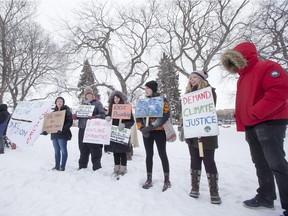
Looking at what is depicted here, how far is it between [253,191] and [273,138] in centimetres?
151

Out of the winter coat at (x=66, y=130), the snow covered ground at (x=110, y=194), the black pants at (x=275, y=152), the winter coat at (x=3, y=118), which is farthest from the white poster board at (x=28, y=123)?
the black pants at (x=275, y=152)

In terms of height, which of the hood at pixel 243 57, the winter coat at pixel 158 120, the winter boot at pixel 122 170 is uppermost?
the hood at pixel 243 57

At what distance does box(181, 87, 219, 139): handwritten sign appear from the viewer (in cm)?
329

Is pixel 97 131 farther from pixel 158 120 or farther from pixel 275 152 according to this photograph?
pixel 275 152

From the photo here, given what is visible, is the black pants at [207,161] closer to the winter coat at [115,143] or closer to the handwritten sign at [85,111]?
the winter coat at [115,143]

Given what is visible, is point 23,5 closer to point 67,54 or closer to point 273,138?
point 67,54

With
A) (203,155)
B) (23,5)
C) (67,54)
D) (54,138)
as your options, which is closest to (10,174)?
(54,138)

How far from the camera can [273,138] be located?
8.69ft

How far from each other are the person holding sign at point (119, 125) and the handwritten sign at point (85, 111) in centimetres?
64

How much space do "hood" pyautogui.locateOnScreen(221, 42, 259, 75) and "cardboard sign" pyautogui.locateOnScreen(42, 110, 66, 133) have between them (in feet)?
12.7

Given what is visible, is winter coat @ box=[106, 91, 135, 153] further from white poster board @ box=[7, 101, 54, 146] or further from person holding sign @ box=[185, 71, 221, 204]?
white poster board @ box=[7, 101, 54, 146]

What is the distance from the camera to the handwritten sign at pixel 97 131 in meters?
4.92

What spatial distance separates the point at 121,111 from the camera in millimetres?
4816

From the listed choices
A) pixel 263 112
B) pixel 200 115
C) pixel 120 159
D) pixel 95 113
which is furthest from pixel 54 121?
pixel 263 112
